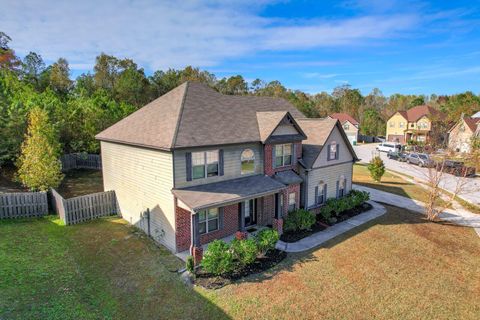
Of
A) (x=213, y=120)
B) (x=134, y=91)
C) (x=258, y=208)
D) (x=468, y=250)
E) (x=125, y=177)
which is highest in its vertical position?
(x=134, y=91)

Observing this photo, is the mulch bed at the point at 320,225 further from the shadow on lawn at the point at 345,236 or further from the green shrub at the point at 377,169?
the green shrub at the point at 377,169

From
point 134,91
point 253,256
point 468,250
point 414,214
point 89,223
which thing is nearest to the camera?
point 253,256

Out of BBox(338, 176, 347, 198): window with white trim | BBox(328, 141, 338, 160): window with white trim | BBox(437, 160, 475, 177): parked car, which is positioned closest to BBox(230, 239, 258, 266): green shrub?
BBox(328, 141, 338, 160): window with white trim

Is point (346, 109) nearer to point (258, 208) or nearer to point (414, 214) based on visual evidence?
point (414, 214)

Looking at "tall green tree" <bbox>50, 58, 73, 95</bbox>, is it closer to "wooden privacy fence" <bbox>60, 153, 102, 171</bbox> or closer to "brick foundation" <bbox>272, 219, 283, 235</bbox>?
"wooden privacy fence" <bbox>60, 153, 102, 171</bbox>

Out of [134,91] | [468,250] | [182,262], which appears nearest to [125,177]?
[182,262]

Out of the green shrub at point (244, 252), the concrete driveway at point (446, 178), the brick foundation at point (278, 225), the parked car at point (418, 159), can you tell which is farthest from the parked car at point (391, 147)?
the green shrub at point (244, 252)

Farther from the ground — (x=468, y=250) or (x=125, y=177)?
(x=125, y=177)

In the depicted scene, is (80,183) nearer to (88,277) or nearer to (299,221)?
(88,277)
